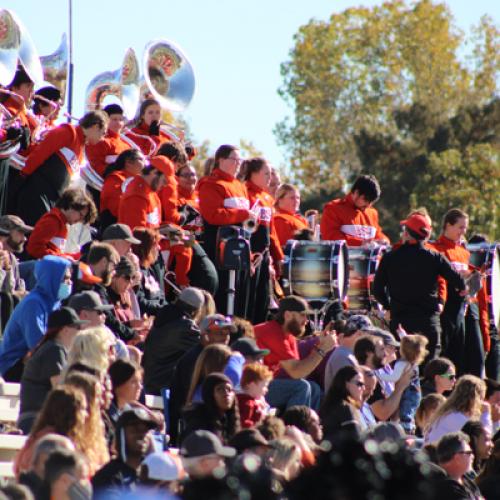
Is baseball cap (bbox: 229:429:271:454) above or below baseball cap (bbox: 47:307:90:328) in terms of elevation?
below

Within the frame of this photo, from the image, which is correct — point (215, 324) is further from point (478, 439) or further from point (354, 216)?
point (354, 216)

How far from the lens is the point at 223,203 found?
11.7m

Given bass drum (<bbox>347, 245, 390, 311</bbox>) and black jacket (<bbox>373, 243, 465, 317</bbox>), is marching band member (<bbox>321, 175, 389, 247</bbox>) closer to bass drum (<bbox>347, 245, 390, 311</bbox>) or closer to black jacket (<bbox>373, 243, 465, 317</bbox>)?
bass drum (<bbox>347, 245, 390, 311</bbox>)

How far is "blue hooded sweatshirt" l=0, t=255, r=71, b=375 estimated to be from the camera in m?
8.32

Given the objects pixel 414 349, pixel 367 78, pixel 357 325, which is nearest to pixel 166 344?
pixel 357 325

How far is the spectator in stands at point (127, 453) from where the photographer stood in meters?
6.31

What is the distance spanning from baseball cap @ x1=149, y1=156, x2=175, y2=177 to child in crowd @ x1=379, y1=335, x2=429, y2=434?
2.42 metres

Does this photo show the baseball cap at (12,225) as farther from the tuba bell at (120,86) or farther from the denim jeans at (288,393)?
the tuba bell at (120,86)

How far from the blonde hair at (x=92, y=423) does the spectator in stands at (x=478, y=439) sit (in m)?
2.72

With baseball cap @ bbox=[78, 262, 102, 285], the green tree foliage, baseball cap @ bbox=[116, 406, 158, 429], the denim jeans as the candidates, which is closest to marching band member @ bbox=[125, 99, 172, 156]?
baseball cap @ bbox=[78, 262, 102, 285]

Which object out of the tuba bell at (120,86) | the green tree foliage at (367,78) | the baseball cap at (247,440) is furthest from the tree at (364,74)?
the baseball cap at (247,440)

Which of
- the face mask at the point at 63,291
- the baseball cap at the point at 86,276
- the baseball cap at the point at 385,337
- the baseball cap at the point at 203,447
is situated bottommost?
the baseball cap at the point at 203,447

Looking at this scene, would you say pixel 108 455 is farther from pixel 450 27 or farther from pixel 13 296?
pixel 450 27

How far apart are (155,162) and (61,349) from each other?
13.7 feet
